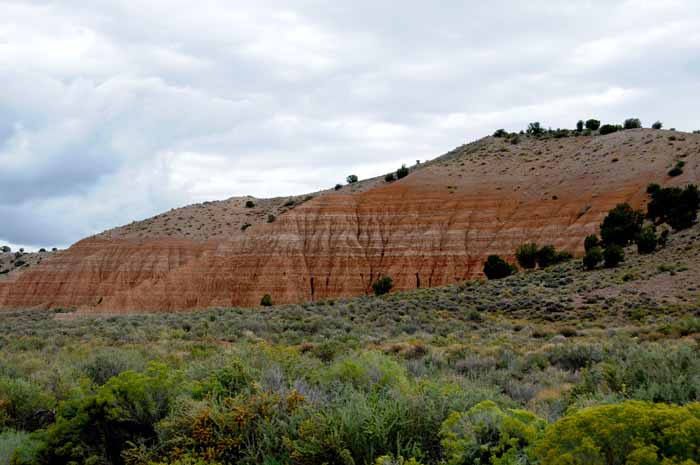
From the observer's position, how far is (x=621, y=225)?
4703 centimetres

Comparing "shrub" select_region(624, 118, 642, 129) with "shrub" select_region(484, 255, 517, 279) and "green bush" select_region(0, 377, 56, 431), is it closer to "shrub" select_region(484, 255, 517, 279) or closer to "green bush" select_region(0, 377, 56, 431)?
"shrub" select_region(484, 255, 517, 279)

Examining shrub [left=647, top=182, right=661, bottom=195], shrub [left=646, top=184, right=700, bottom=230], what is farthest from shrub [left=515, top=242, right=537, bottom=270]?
shrub [left=647, top=182, right=661, bottom=195]

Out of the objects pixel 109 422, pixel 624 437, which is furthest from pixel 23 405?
pixel 624 437

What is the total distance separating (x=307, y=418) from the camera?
21.7ft

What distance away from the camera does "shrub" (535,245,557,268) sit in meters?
49.8

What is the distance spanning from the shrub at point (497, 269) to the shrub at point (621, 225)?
308 inches

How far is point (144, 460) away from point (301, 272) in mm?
56203

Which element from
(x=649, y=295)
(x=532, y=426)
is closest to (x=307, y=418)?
(x=532, y=426)

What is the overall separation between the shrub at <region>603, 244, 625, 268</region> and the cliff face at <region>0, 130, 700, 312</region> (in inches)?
418

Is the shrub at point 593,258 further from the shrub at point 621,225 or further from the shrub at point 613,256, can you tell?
the shrub at point 621,225

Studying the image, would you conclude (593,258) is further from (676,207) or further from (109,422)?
(109,422)

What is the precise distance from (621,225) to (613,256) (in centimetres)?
742

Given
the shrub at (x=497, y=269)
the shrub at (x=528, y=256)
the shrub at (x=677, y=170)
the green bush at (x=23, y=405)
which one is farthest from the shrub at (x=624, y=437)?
the shrub at (x=677, y=170)

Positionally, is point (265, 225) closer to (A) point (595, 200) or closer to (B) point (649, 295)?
(A) point (595, 200)
